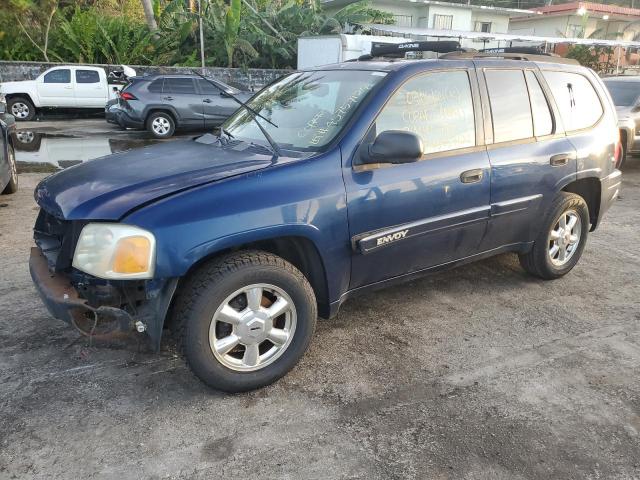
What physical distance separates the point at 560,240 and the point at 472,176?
4.40ft

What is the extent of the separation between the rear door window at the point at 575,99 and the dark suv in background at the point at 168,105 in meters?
10.00

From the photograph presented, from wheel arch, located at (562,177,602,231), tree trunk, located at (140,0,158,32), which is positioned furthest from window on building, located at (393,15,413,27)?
wheel arch, located at (562,177,602,231)

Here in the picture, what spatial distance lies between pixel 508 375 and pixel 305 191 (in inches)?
64.0

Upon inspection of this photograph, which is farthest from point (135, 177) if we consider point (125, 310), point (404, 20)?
point (404, 20)

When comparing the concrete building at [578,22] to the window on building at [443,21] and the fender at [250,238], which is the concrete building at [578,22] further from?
the fender at [250,238]

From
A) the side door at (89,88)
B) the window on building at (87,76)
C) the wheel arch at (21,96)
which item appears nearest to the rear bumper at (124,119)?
the side door at (89,88)

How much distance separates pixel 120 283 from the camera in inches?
107

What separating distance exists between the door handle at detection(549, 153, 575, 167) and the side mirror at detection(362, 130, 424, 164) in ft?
5.15

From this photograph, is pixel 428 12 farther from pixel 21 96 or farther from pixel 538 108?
pixel 538 108

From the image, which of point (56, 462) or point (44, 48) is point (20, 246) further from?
point (44, 48)

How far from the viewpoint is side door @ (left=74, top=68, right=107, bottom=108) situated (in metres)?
16.9

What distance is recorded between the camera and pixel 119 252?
8.50ft

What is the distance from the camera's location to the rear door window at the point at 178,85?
1370 cm

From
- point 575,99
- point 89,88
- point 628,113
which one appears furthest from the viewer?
point 89,88
